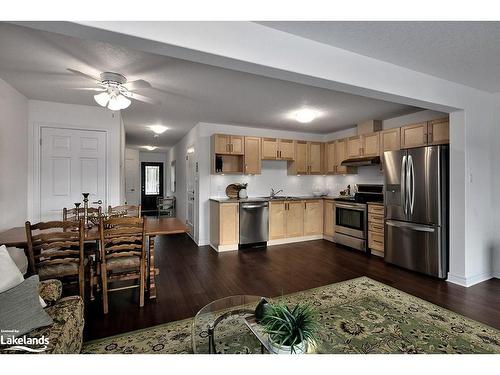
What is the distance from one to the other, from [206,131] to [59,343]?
4232mm

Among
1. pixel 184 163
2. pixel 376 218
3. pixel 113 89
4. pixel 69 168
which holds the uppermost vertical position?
pixel 113 89

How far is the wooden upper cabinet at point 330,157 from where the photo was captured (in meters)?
5.60

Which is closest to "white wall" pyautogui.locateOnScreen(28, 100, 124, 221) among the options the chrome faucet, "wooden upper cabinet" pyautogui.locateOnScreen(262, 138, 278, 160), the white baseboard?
"wooden upper cabinet" pyautogui.locateOnScreen(262, 138, 278, 160)

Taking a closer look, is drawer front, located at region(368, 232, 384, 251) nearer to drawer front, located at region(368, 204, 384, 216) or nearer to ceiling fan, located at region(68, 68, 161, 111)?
drawer front, located at region(368, 204, 384, 216)

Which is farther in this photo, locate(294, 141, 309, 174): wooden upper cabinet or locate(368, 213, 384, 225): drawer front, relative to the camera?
locate(294, 141, 309, 174): wooden upper cabinet

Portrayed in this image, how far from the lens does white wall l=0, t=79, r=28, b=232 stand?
2910 millimetres

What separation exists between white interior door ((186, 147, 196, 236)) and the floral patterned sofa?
3.67 metres

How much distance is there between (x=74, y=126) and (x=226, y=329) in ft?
12.7

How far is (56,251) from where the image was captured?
2.37 metres

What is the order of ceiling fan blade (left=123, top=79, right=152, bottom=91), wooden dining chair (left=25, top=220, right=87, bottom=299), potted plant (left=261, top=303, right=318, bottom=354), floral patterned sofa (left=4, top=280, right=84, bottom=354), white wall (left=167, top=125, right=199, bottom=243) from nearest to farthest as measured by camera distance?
potted plant (left=261, top=303, right=318, bottom=354)
floral patterned sofa (left=4, top=280, right=84, bottom=354)
wooden dining chair (left=25, top=220, right=87, bottom=299)
ceiling fan blade (left=123, top=79, right=152, bottom=91)
white wall (left=167, top=125, right=199, bottom=243)

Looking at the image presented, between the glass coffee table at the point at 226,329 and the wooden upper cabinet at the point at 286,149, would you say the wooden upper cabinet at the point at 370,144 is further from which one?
the glass coffee table at the point at 226,329

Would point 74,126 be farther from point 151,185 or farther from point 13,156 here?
point 151,185

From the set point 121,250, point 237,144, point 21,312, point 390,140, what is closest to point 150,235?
point 121,250
